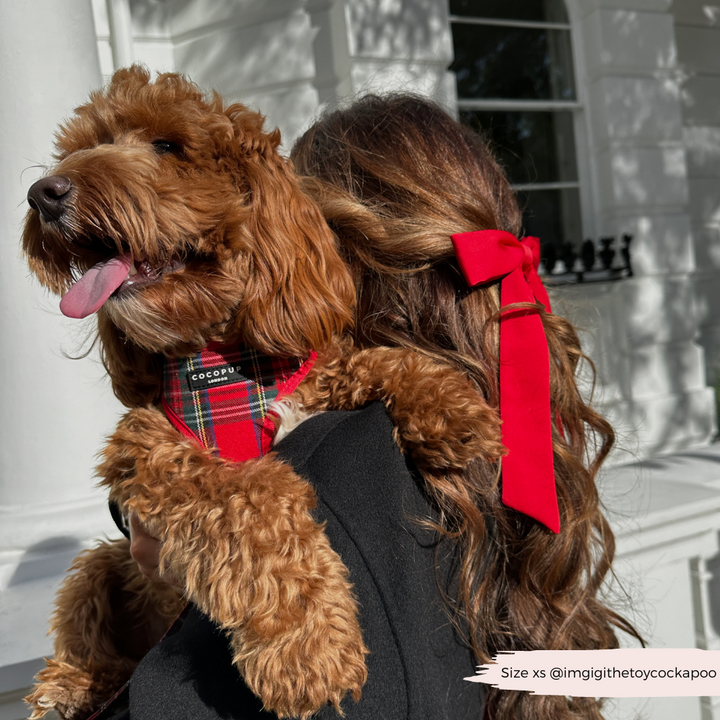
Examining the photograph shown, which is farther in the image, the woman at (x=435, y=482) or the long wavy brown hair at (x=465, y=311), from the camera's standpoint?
the long wavy brown hair at (x=465, y=311)

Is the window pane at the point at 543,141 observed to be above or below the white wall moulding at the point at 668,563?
above

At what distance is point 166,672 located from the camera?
1.01m

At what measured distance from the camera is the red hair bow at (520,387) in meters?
1.25

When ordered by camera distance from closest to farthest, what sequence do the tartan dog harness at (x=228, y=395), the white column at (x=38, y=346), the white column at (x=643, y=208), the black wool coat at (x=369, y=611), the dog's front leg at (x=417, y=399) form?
the black wool coat at (x=369, y=611) → the dog's front leg at (x=417, y=399) → the tartan dog harness at (x=228, y=395) → the white column at (x=38, y=346) → the white column at (x=643, y=208)

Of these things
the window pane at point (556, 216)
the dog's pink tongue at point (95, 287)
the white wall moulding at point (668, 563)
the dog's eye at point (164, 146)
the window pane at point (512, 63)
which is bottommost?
the white wall moulding at point (668, 563)

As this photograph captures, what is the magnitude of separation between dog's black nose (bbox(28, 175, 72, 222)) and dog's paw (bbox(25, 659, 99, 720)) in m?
1.15

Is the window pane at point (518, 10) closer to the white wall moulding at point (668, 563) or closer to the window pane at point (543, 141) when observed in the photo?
the window pane at point (543, 141)

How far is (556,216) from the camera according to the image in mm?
6211

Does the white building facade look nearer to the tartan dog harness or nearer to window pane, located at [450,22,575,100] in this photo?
window pane, located at [450,22,575,100]

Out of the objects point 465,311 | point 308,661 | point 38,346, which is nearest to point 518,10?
point 38,346

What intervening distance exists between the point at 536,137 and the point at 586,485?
5473 millimetres

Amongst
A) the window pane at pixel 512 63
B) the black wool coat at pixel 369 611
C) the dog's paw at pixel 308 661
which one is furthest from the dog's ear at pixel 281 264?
the window pane at pixel 512 63

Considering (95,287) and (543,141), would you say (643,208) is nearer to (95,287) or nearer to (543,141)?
(543,141)

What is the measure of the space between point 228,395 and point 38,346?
5.01 feet
